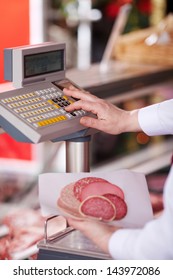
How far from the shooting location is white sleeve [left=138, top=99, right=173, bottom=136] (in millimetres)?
1825

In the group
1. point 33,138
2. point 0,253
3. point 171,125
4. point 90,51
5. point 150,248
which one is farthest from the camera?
point 90,51

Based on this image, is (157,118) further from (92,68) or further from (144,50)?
(144,50)

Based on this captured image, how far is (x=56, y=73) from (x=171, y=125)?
32 centimetres

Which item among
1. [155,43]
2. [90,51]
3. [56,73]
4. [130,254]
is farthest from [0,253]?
[90,51]

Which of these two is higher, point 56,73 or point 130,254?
point 56,73

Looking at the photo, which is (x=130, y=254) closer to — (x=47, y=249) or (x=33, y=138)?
(x=47, y=249)

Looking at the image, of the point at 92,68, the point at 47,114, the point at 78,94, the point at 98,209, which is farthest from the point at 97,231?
the point at 92,68

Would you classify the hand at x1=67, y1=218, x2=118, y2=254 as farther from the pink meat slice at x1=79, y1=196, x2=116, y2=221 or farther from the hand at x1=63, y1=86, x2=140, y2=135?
the hand at x1=63, y1=86, x2=140, y2=135

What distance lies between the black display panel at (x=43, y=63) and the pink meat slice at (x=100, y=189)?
335 millimetres

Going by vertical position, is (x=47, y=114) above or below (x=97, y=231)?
above

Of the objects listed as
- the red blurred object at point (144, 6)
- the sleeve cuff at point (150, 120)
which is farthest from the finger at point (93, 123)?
the red blurred object at point (144, 6)

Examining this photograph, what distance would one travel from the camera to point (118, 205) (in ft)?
5.14

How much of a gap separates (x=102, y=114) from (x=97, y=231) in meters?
0.44
